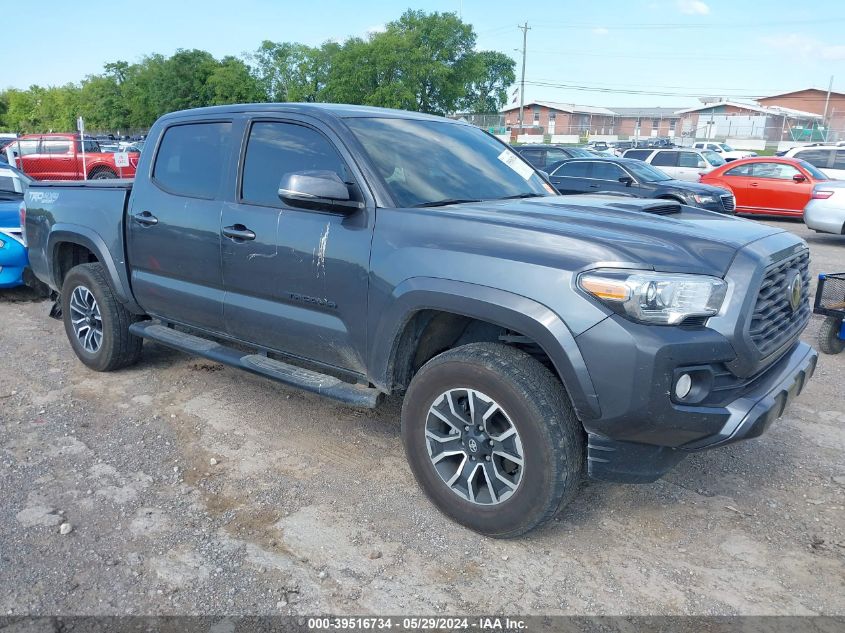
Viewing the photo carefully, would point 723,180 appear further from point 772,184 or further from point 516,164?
point 516,164

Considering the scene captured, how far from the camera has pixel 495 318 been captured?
2.94 metres

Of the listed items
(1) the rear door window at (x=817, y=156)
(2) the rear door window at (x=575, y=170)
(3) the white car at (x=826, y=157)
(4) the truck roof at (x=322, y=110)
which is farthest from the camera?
(1) the rear door window at (x=817, y=156)

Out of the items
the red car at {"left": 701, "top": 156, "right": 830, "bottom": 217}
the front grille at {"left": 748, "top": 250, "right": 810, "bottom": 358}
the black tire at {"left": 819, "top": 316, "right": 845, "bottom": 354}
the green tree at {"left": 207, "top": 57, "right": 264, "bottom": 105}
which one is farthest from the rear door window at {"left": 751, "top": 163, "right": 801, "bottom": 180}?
the green tree at {"left": 207, "top": 57, "right": 264, "bottom": 105}

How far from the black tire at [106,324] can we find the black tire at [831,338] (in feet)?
18.0

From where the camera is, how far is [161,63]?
5988 centimetres

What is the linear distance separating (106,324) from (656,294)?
157 inches

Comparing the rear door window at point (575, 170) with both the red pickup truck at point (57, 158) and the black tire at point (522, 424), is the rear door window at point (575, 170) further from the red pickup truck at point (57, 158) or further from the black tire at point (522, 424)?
the red pickup truck at point (57, 158)

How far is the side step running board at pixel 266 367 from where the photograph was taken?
142 inches

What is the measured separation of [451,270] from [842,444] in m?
2.77

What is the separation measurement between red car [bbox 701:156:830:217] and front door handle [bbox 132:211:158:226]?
14.0 m

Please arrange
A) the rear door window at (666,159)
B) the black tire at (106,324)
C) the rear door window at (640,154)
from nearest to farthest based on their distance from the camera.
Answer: the black tire at (106,324) → the rear door window at (666,159) → the rear door window at (640,154)

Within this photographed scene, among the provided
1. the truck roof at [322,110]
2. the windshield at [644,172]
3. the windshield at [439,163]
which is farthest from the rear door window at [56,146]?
the windshield at [439,163]

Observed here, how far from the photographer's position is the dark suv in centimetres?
1265

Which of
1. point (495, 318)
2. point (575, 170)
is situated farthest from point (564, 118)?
point (495, 318)
